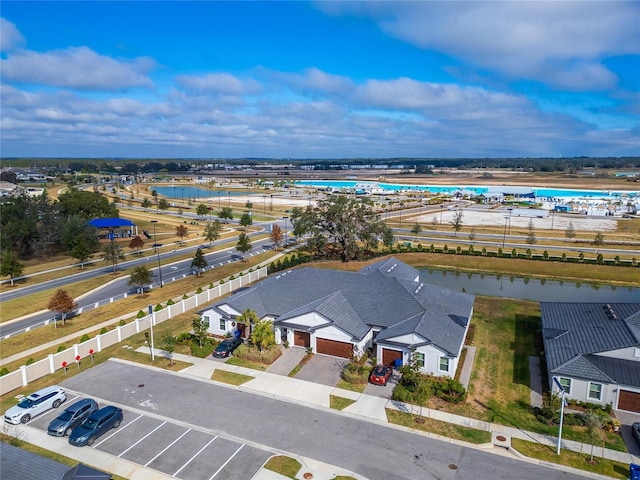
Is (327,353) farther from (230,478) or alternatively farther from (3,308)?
(3,308)

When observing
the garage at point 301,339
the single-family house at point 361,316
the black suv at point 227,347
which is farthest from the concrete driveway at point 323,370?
the black suv at point 227,347

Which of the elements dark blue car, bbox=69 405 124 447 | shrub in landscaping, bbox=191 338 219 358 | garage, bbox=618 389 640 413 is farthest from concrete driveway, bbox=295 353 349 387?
garage, bbox=618 389 640 413

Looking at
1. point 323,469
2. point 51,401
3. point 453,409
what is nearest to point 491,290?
point 453,409

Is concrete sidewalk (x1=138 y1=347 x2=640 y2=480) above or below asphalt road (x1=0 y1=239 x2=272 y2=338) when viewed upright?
below

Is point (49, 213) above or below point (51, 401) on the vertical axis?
above

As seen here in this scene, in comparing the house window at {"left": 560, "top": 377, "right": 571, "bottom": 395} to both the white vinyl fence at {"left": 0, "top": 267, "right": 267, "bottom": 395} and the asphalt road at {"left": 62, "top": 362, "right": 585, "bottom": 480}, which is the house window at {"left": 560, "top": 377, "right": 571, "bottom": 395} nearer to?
the asphalt road at {"left": 62, "top": 362, "right": 585, "bottom": 480}

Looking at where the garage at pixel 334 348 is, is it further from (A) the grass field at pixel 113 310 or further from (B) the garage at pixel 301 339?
(A) the grass field at pixel 113 310
